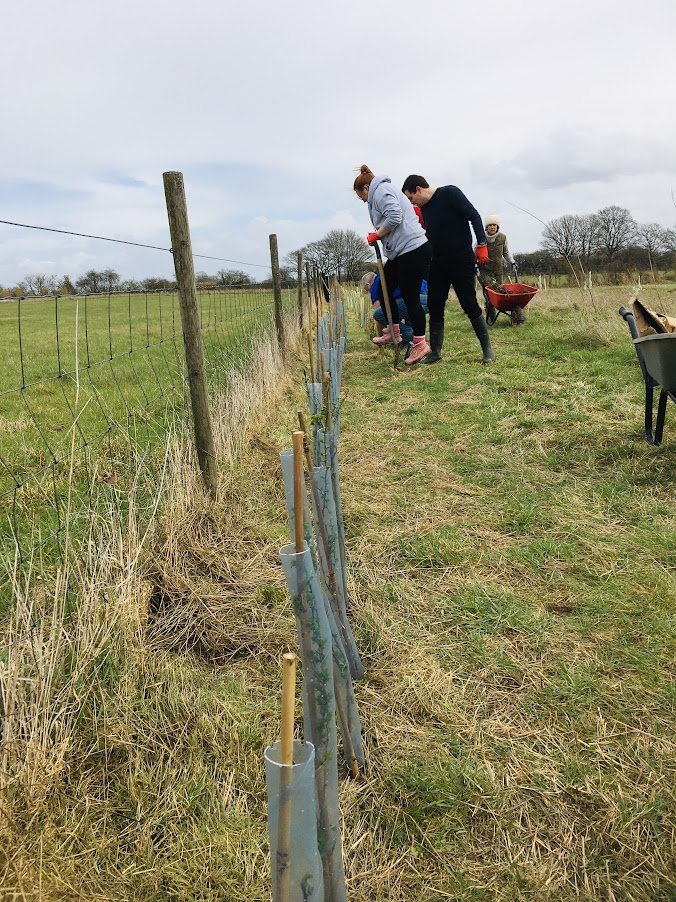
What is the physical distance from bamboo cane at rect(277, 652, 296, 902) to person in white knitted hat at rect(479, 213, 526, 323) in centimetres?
945

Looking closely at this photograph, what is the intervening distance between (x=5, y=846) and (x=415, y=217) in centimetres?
622

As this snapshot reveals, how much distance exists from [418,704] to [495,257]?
29.6 feet

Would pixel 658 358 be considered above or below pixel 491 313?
below

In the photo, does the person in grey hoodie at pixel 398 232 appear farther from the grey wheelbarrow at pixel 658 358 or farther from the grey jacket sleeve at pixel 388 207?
the grey wheelbarrow at pixel 658 358

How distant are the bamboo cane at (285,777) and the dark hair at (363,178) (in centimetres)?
654

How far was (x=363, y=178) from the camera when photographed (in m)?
6.50

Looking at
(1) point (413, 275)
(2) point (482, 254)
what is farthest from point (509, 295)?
(1) point (413, 275)

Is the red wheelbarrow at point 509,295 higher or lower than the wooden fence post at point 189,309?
higher

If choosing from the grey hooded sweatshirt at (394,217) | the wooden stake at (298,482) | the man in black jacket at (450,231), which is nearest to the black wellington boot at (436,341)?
the man in black jacket at (450,231)

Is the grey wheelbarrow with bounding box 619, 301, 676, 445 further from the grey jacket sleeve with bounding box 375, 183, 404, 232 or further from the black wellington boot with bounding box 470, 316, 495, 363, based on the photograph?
the grey jacket sleeve with bounding box 375, 183, 404, 232

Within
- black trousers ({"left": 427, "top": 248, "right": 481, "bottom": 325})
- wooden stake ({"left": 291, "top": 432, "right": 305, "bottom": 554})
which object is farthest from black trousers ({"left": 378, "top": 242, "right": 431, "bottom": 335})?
wooden stake ({"left": 291, "top": 432, "right": 305, "bottom": 554})

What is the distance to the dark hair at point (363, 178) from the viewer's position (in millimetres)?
6418

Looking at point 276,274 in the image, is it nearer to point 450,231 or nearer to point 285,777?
point 450,231

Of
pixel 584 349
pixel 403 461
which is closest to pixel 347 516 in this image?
pixel 403 461
